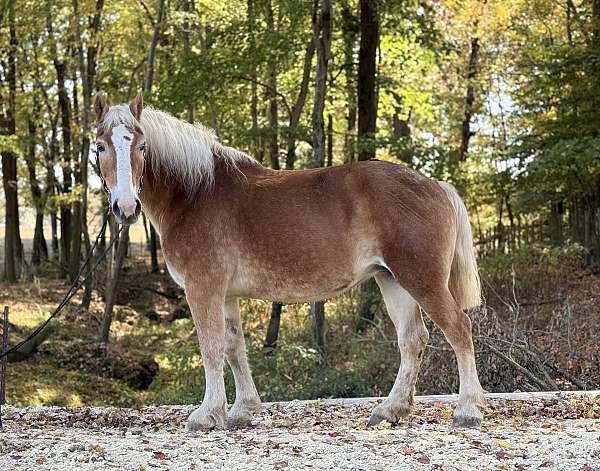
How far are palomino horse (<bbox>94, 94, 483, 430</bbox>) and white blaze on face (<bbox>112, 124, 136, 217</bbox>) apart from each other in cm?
8

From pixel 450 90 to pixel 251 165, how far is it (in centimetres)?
1722

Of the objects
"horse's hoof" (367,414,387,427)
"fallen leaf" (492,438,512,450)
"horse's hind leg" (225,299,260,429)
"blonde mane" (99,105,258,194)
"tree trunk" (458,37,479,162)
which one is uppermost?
"tree trunk" (458,37,479,162)

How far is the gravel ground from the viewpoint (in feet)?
15.4

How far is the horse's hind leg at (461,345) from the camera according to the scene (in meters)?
5.70

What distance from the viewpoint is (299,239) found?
590 centimetres

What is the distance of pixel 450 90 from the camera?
22594mm

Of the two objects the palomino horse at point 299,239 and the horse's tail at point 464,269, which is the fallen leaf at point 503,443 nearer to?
the palomino horse at point 299,239

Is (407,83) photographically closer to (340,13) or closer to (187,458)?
(340,13)

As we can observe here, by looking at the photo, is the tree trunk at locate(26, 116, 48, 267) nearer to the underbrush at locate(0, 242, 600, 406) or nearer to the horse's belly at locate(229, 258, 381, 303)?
the underbrush at locate(0, 242, 600, 406)

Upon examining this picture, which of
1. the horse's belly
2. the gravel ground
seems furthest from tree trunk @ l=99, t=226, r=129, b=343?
the horse's belly

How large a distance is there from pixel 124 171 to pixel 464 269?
2.65 metres

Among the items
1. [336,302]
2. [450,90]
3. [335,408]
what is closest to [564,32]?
[450,90]

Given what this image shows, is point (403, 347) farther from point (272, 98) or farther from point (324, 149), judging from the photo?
point (272, 98)

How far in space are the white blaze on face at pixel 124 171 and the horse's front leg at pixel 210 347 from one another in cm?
93
